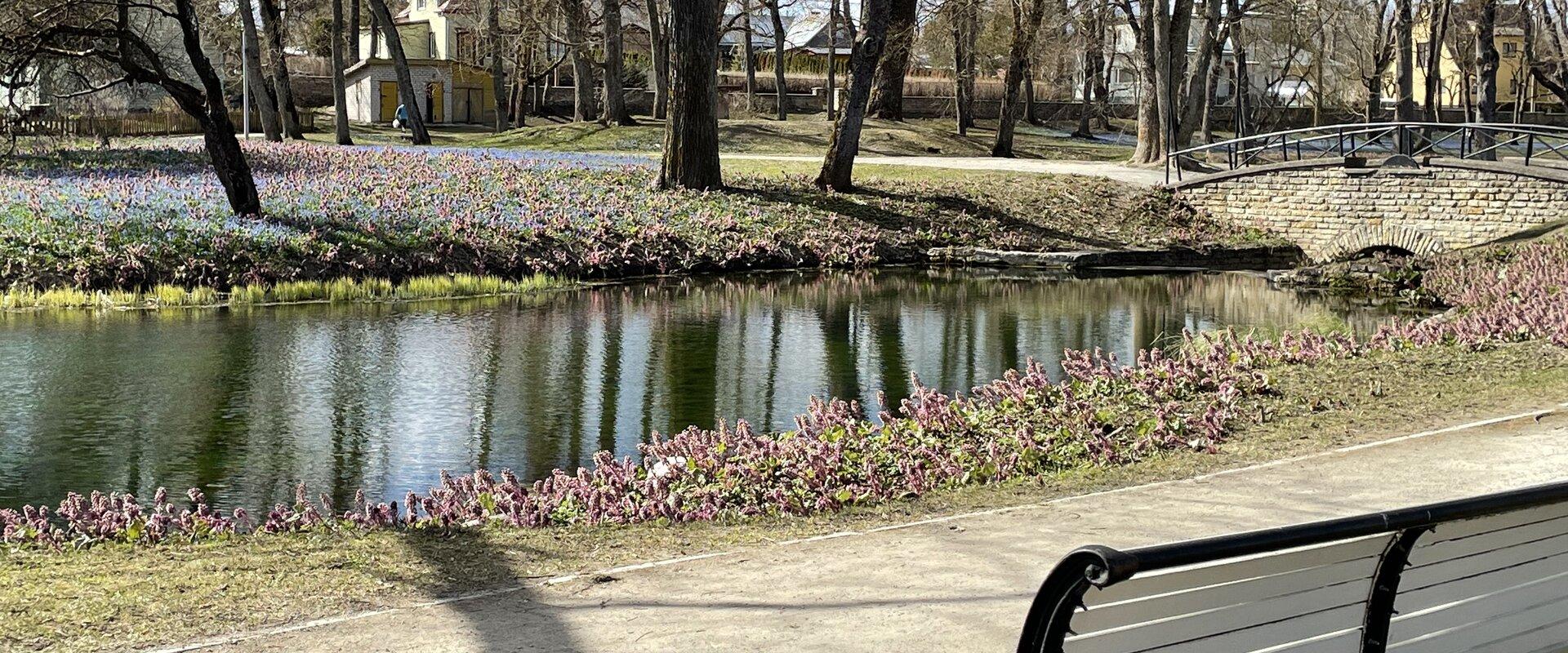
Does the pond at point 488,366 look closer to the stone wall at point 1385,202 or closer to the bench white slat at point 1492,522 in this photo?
the stone wall at point 1385,202

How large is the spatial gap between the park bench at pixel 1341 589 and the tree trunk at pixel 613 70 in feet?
149

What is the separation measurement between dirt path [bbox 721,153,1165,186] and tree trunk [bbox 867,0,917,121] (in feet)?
8.24

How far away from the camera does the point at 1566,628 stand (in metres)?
5.39

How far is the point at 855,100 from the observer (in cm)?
3138

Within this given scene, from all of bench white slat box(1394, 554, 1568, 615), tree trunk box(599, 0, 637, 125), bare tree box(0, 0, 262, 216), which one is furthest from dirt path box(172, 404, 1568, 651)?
tree trunk box(599, 0, 637, 125)

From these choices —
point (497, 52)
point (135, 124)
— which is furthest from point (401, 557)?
point (497, 52)

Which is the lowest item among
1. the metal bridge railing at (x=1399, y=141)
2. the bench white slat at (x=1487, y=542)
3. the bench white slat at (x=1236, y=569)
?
the bench white slat at (x=1487, y=542)

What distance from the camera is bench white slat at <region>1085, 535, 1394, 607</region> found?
12.5 ft

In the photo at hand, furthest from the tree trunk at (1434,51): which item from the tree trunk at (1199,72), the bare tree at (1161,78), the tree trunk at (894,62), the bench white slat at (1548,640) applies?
the bench white slat at (1548,640)

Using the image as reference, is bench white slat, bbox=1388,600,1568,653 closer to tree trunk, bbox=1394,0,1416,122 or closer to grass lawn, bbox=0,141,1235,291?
grass lawn, bbox=0,141,1235,291

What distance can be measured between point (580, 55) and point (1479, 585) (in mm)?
49657

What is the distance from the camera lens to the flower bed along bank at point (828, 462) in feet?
28.0

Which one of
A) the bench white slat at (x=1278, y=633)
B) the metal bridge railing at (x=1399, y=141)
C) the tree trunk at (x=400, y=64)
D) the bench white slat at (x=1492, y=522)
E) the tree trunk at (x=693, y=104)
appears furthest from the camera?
the tree trunk at (x=400, y=64)

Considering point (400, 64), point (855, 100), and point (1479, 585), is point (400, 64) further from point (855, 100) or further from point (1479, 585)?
point (1479, 585)
